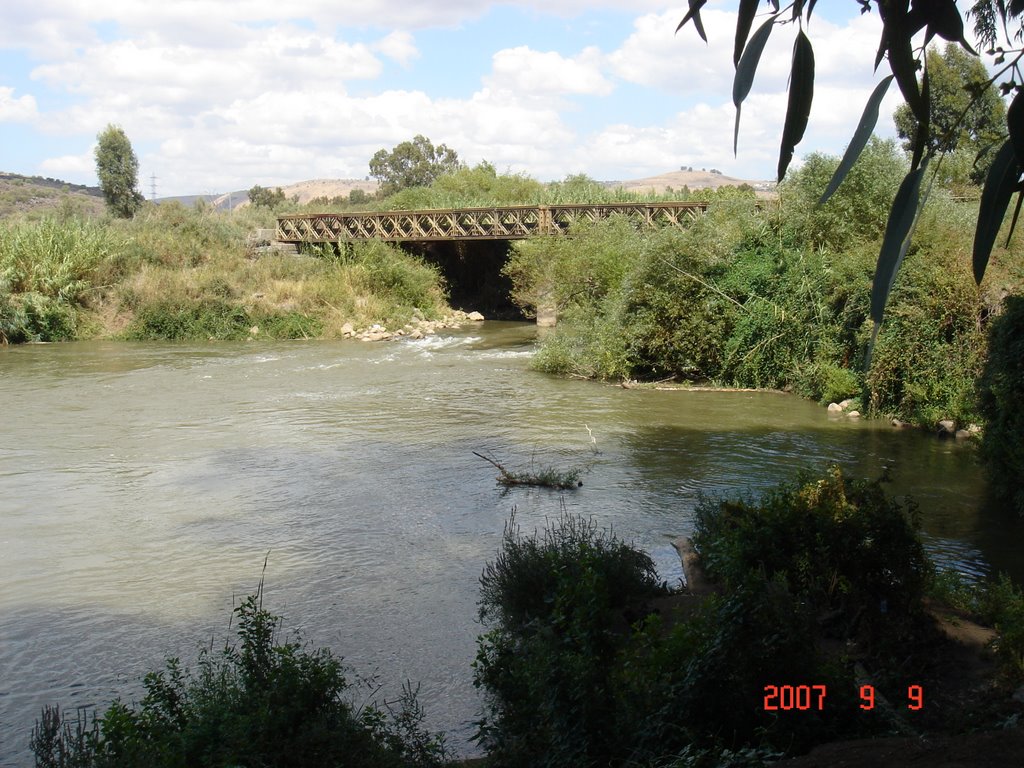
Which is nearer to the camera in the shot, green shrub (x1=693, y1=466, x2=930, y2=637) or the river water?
green shrub (x1=693, y1=466, x2=930, y2=637)

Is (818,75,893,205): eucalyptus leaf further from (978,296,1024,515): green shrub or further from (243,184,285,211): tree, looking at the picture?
(243,184,285,211): tree

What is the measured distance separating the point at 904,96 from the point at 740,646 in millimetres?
3367

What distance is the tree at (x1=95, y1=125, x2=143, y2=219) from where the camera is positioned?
62.1m

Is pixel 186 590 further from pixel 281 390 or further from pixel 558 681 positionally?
pixel 281 390

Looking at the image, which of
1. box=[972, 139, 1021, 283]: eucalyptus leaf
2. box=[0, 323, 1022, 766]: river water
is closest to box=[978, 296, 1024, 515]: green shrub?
box=[0, 323, 1022, 766]: river water

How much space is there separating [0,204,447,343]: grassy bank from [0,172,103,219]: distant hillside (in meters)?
22.0

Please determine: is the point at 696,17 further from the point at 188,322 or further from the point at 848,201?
the point at 188,322

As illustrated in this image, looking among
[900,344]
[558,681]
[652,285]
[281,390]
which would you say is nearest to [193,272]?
[281,390]

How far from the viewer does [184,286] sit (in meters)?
33.6

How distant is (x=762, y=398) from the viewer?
19.1m

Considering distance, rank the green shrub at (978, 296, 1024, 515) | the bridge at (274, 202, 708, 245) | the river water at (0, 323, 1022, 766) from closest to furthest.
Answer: the river water at (0, 323, 1022, 766)
the green shrub at (978, 296, 1024, 515)
the bridge at (274, 202, 708, 245)

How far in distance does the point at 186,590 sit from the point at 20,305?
82.9 feet

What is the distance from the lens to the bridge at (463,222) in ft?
99.4

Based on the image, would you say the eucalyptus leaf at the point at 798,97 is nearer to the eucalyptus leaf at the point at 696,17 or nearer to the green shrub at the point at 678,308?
the eucalyptus leaf at the point at 696,17
